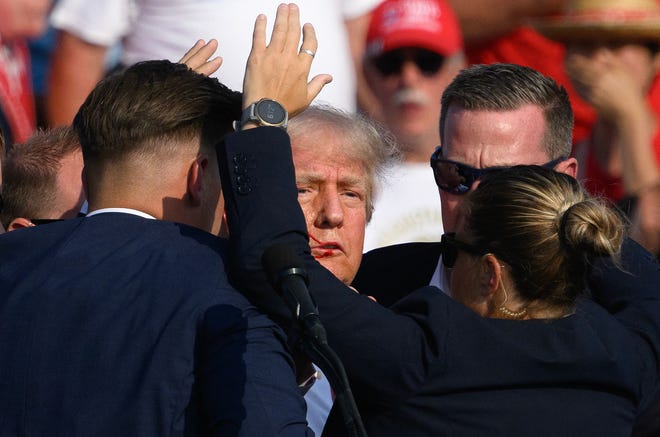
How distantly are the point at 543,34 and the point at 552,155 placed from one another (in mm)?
2084

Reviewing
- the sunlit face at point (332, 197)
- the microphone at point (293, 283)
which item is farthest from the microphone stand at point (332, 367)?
the sunlit face at point (332, 197)

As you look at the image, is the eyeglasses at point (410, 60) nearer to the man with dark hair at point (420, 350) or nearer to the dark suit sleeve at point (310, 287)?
the man with dark hair at point (420, 350)

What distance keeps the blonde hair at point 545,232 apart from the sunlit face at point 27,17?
122 inches

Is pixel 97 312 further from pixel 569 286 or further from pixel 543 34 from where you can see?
pixel 543 34

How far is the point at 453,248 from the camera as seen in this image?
258cm

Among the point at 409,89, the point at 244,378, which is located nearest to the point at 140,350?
the point at 244,378

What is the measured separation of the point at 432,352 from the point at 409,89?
318cm

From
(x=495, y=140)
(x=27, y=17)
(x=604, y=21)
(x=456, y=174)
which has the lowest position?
(x=456, y=174)

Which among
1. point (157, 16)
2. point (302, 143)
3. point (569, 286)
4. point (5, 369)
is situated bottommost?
point (5, 369)

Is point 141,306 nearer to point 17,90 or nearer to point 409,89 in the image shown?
point 17,90

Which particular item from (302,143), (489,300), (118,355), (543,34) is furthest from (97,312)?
(543,34)

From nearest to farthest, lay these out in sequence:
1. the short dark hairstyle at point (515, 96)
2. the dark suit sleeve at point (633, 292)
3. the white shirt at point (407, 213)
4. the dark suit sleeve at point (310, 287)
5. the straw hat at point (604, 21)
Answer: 1. the dark suit sleeve at point (310, 287)
2. the dark suit sleeve at point (633, 292)
3. the short dark hairstyle at point (515, 96)
4. the white shirt at point (407, 213)
5. the straw hat at point (604, 21)

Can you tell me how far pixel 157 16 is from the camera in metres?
5.00

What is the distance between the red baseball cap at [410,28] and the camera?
529 centimetres
